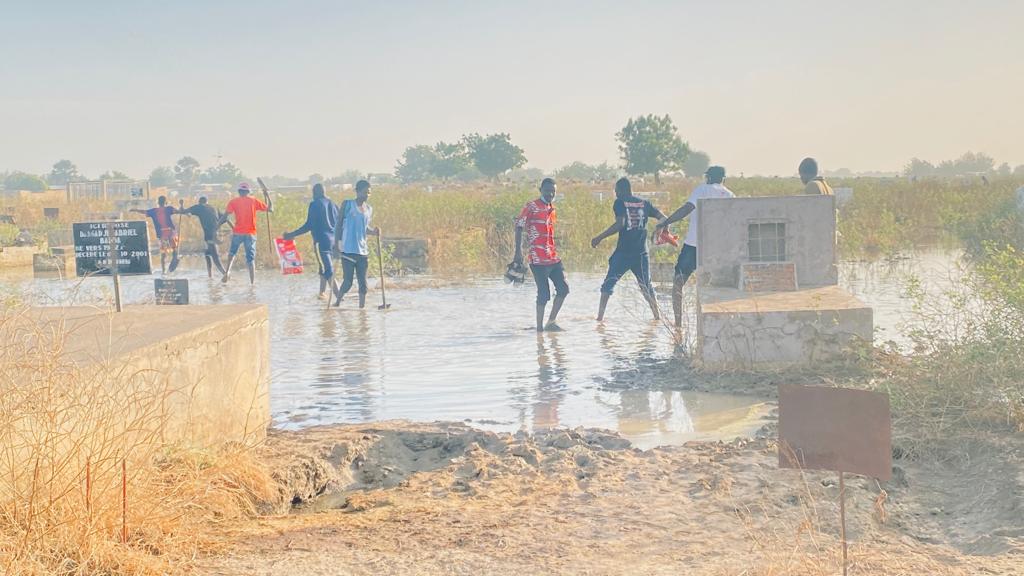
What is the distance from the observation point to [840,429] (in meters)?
4.18

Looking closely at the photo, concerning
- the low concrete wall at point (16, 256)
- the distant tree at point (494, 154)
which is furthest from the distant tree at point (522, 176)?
the low concrete wall at point (16, 256)

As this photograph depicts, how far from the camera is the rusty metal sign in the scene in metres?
4.09

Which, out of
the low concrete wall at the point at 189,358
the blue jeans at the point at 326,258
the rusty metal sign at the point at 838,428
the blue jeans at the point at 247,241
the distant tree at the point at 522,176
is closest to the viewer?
the rusty metal sign at the point at 838,428

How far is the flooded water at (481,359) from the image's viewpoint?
27.3 ft

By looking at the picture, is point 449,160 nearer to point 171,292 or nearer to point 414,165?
point 414,165

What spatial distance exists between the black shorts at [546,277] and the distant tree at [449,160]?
240 ft

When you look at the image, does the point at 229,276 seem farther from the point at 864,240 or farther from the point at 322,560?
the point at 322,560

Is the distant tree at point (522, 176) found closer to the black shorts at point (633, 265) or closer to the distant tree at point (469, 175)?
the distant tree at point (469, 175)

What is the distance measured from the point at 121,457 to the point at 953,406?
4718mm

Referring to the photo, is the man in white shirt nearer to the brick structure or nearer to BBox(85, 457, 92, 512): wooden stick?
the brick structure

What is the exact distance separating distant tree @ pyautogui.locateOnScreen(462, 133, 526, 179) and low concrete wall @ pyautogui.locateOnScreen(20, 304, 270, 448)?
246 feet

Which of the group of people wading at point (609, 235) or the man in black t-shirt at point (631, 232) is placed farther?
the man in black t-shirt at point (631, 232)

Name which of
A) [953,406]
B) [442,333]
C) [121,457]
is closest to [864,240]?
[442,333]

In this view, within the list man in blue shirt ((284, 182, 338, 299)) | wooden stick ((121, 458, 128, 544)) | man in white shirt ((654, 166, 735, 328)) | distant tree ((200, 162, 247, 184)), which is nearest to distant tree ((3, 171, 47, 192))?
distant tree ((200, 162, 247, 184))
